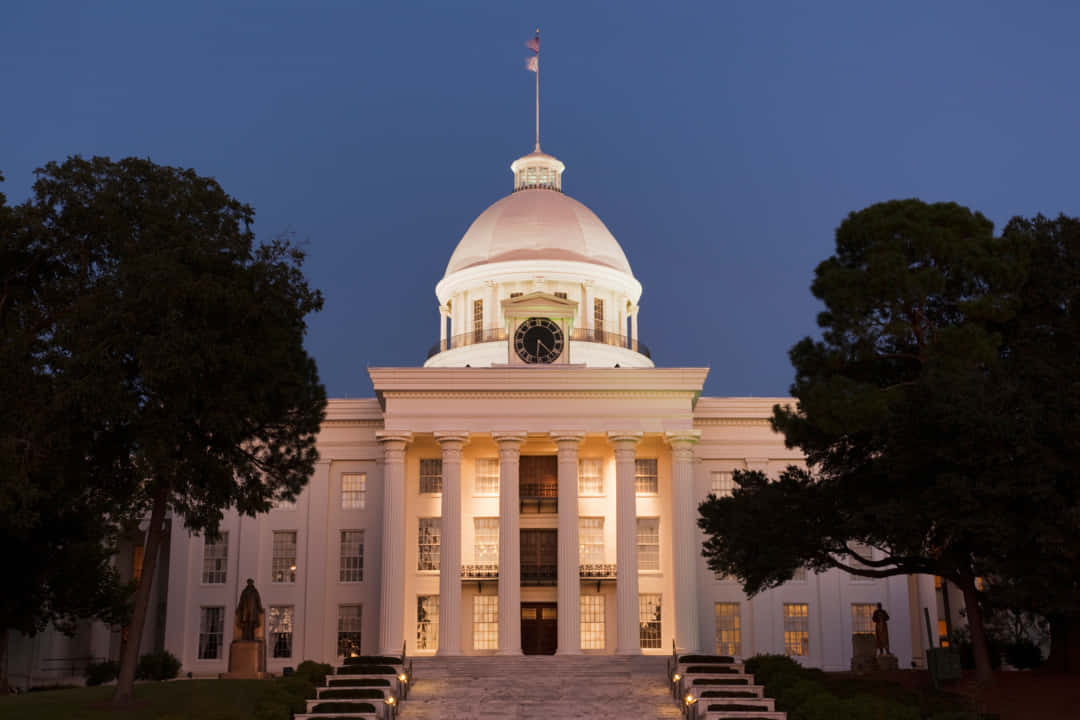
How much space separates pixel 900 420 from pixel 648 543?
24283 millimetres

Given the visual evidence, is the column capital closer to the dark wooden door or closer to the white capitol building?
the white capitol building

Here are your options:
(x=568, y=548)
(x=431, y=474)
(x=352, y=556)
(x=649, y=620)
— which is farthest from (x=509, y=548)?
(x=352, y=556)

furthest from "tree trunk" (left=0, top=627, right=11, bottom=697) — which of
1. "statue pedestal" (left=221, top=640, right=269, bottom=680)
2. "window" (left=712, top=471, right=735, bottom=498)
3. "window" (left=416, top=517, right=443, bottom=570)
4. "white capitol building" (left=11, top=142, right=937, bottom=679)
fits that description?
"window" (left=712, top=471, right=735, bottom=498)

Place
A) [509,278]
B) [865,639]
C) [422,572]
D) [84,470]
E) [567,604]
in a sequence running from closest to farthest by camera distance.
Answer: [84,470] → [865,639] → [567,604] → [422,572] → [509,278]

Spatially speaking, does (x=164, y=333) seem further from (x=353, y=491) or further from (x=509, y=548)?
(x=353, y=491)

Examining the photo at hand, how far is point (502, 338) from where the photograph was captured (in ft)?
190

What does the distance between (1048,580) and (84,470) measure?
71.7 feet

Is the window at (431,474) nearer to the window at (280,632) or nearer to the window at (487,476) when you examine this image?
the window at (487,476)

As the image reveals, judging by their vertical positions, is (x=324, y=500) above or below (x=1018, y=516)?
above

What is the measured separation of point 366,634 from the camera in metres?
50.8

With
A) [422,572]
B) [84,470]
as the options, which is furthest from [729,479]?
[84,470]

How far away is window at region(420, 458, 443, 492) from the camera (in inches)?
2032

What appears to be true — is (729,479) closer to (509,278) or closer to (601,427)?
(601,427)

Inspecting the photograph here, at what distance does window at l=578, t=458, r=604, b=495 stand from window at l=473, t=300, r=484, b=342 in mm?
10343
